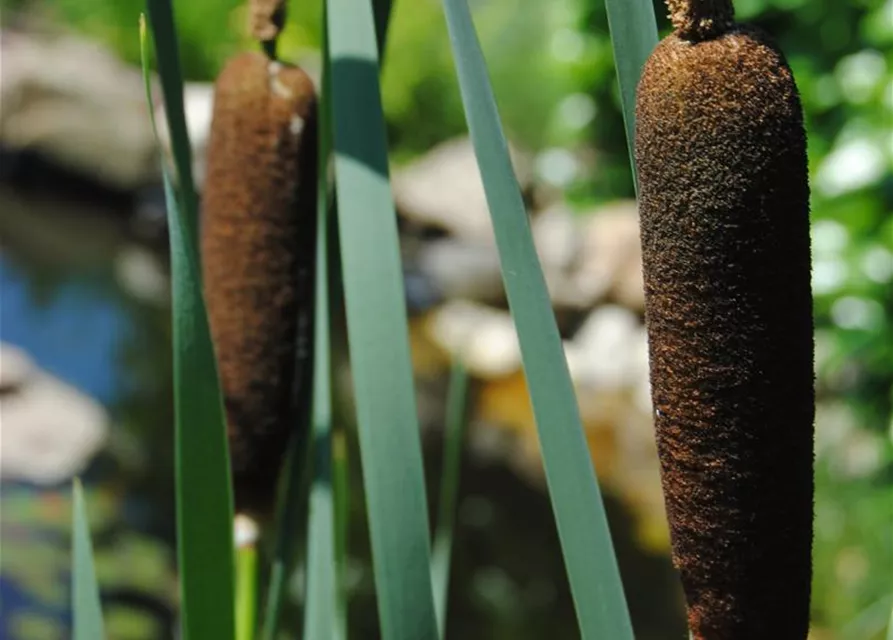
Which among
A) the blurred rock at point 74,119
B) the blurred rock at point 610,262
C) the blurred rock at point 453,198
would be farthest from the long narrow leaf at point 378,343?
the blurred rock at point 74,119

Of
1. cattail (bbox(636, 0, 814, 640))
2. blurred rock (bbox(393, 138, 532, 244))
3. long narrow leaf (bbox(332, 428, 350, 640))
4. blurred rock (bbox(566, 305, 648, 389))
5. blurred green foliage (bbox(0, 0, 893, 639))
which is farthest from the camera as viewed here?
blurred rock (bbox(393, 138, 532, 244))

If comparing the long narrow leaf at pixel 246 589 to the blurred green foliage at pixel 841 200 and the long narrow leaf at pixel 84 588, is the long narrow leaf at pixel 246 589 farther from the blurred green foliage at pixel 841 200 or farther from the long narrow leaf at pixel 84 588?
the blurred green foliage at pixel 841 200

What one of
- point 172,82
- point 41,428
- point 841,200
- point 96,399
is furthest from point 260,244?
point 96,399

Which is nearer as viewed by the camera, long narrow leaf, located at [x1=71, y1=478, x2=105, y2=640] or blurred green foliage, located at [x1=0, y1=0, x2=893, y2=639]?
long narrow leaf, located at [x1=71, y1=478, x2=105, y2=640]

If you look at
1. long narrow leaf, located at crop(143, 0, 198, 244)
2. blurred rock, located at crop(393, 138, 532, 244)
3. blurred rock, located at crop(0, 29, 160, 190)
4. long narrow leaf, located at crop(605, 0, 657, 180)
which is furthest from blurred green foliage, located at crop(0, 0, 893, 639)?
blurred rock, located at crop(0, 29, 160, 190)

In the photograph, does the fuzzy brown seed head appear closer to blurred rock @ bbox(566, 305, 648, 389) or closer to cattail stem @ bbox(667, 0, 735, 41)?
cattail stem @ bbox(667, 0, 735, 41)

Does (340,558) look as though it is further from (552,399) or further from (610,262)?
(610,262)

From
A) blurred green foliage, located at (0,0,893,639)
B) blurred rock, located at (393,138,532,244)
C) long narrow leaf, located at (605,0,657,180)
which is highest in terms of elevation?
blurred rock, located at (393,138,532,244)

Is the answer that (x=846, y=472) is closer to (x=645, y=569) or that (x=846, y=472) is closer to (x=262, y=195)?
(x=645, y=569)
